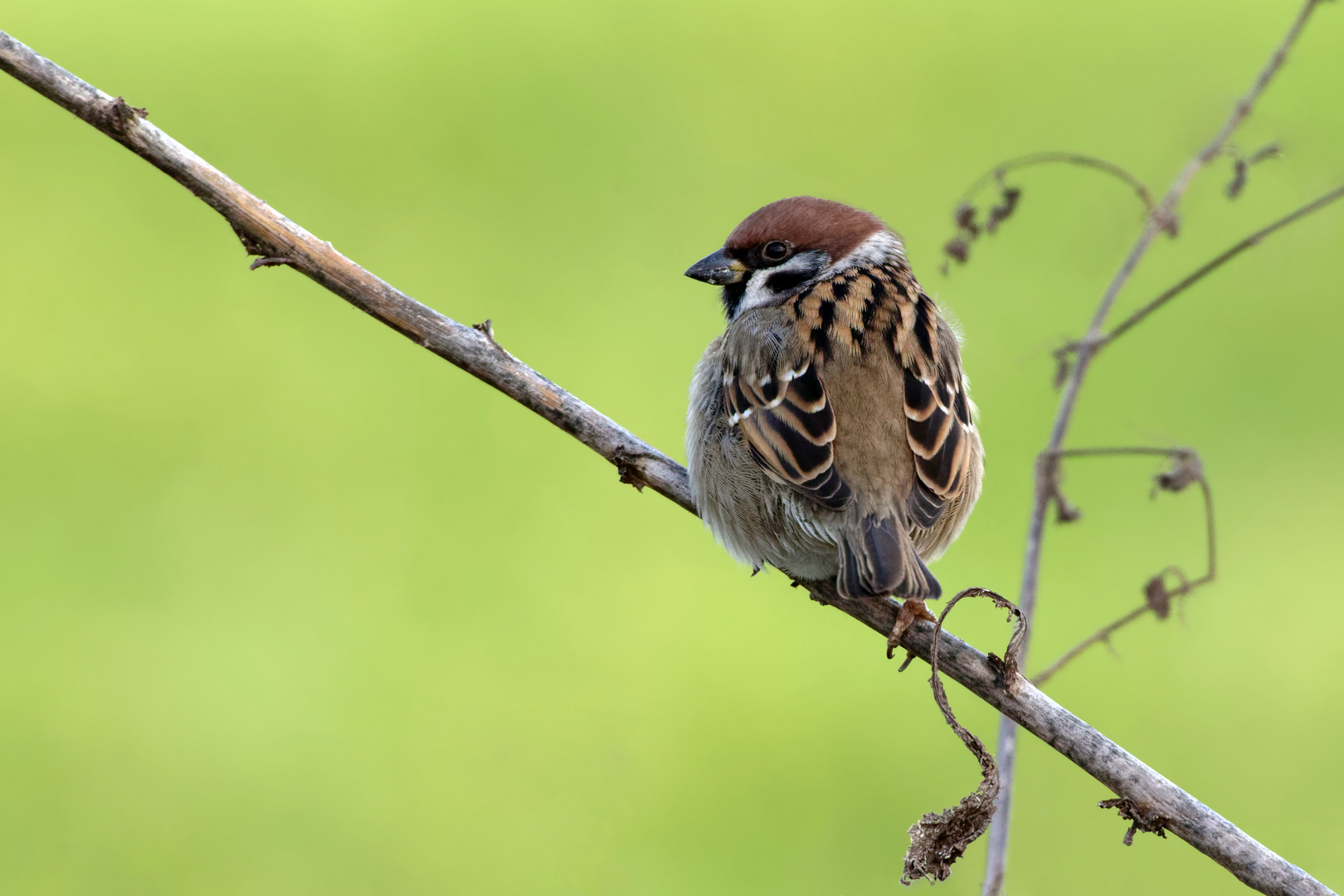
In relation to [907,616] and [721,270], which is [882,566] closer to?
[907,616]

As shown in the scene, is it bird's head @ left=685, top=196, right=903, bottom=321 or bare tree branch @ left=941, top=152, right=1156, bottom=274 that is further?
bird's head @ left=685, top=196, right=903, bottom=321

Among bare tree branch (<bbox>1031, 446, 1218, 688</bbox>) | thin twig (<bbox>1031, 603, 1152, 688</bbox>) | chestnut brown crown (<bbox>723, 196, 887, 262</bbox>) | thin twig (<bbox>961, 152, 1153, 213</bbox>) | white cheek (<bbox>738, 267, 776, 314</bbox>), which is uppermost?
thin twig (<bbox>961, 152, 1153, 213</bbox>)

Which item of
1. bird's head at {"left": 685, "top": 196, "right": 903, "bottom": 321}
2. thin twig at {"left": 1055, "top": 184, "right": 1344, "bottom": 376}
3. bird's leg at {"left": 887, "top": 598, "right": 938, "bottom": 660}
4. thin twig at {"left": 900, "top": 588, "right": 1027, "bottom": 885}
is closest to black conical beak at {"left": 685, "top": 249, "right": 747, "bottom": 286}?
bird's head at {"left": 685, "top": 196, "right": 903, "bottom": 321}

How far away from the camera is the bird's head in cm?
305

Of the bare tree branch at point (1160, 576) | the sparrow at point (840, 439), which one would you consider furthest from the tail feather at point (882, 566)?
the bare tree branch at point (1160, 576)

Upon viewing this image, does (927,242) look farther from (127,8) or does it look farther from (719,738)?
(127,8)

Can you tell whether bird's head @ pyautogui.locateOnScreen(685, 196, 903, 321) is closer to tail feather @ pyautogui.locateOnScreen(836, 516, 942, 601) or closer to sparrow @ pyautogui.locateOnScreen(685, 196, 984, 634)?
sparrow @ pyautogui.locateOnScreen(685, 196, 984, 634)

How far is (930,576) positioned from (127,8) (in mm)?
6426

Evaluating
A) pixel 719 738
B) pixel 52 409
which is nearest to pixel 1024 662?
pixel 719 738

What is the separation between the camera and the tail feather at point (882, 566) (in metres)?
2.20

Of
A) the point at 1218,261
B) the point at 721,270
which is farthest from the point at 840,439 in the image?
the point at 1218,261

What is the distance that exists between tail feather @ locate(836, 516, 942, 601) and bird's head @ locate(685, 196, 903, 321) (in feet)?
2.70

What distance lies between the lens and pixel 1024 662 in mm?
2258

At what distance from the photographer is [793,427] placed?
8.36 feet
